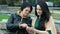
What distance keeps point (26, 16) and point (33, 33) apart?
0.26m

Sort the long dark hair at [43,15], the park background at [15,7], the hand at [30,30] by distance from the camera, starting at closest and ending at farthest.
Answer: the hand at [30,30] → the long dark hair at [43,15] → the park background at [15,7]

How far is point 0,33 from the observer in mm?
7902

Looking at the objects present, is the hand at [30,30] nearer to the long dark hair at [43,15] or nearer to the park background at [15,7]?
the long dark hair at [43,15]

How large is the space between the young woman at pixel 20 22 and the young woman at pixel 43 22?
0.38 ft

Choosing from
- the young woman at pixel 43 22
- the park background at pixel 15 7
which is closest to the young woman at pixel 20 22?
the young woman at pixel 43 22

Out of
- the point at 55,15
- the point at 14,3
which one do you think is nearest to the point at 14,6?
the point at 14,3

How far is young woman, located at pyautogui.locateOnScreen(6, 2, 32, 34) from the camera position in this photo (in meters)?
3.39

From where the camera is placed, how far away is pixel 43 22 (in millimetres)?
3510

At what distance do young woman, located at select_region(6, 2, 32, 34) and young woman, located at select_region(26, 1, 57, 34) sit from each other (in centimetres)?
12

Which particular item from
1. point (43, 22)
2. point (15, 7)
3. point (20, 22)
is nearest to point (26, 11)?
point (20, 22)

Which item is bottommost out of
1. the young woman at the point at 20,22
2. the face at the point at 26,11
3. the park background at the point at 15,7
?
the park background at the point at 15,7

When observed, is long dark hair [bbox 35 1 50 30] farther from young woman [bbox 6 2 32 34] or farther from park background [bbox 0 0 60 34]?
park background [bbox 0 0 60 34]

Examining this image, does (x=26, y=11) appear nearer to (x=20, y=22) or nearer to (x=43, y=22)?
(x=20, y=22)

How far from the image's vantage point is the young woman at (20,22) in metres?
3.39
